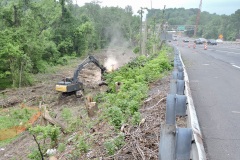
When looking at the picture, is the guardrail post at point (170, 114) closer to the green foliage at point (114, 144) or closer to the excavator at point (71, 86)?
the green foliage at point (114, 144)

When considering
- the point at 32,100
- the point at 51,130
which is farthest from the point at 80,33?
the point at 51,130

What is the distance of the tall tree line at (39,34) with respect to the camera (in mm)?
25984

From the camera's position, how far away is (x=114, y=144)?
6.09 metres

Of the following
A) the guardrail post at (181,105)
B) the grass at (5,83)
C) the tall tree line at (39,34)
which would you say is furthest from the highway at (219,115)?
the grass at (5,83)

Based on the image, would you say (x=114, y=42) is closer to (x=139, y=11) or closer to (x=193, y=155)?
(x=139, y=11)

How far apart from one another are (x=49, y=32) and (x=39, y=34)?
5671mm

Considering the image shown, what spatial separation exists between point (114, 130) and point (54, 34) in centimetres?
3876

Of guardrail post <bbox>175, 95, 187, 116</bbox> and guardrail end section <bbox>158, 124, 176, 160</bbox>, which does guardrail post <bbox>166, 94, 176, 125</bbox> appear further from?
guardrail end section <bbox>158, 124, 176, 160</bbox>

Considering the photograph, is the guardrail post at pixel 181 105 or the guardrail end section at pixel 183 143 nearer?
the guardrail end section at pixel 183 143

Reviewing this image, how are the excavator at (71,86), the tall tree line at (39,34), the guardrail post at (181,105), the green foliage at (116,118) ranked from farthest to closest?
the tall tree line at (39,34) → the excavator at (71,86) → the green foliage at (116,118) → the guardrail post at (181,105)

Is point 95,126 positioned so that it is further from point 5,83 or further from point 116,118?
point 5,83

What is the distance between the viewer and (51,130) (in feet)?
32.8

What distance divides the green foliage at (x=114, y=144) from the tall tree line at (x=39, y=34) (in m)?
19.9

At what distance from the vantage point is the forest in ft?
86.0
